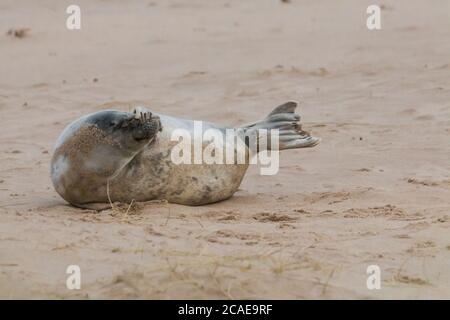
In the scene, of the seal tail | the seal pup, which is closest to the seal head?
the seal pup

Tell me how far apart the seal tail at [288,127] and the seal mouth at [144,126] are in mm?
841

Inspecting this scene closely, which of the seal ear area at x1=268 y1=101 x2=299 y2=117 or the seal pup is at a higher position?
the seal ear area at x1=268 y1=101 x2=299 y2=117

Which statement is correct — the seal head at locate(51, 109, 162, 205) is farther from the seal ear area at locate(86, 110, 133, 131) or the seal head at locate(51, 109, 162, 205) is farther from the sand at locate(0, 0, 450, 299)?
the sand at locate(0, 0, 450, 299)

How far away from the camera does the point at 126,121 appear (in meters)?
5.36

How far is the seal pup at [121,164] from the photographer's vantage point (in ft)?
17.5

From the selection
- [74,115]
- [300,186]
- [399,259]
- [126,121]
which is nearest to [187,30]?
[74,115]

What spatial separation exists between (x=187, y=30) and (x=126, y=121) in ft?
22.6

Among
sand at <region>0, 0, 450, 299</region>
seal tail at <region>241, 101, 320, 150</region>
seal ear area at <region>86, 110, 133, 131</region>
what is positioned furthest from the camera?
seal tail at <region>241, 101, 320, 150</region>

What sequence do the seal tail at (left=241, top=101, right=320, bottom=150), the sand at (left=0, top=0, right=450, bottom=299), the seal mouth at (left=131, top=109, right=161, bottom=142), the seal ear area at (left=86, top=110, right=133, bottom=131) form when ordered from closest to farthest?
1. the sand at (left=0, top=0, right=450, bottom=299)
2. the seal mouth at (left=131, top=109, right=161, bottom=142)
3. the seal ear area at (left=86, top=110, right=133, bottom=131)
4. the seal tail at (left=241, top=101, right=320, bottom=150)

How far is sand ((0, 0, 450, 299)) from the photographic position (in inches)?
161

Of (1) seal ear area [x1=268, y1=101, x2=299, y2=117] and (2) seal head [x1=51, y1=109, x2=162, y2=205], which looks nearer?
(2) seal head [x1=51, y1=109, x2=162, y2=205]

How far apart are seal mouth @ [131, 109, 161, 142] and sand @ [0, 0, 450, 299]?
0.38 metres

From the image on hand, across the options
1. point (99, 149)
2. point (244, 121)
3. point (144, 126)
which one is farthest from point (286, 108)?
point (244, 121)

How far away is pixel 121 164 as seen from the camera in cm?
533
